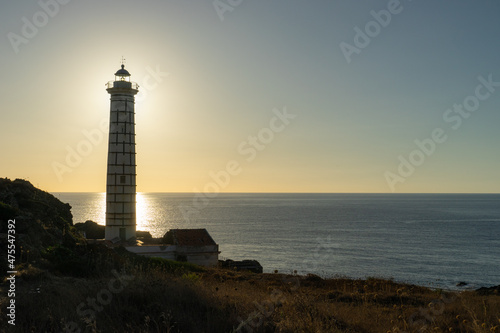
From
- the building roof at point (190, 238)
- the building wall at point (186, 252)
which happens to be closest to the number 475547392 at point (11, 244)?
the building wall at point (186, 252)

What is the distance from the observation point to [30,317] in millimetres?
7281

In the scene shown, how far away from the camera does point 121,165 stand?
3497 centimetres

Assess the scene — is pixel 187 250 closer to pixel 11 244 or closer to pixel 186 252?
pixel 186 252

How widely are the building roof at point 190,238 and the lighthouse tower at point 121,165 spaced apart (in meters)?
3.74

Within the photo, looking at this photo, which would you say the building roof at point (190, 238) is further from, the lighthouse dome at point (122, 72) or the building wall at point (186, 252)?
the lighthouse dome at point (122, 72)

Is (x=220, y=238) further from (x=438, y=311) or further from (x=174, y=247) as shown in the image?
(x=438, y=311)

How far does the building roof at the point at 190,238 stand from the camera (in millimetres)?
34031

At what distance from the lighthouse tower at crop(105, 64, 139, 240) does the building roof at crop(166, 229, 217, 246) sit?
12.3 feet

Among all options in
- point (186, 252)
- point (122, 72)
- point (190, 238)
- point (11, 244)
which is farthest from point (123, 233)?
point (11, 244)

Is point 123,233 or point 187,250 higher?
point 123,233

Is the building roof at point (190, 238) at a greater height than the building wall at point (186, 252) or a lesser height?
greater

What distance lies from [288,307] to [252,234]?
74.5 m

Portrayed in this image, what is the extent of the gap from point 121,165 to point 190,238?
8299mm

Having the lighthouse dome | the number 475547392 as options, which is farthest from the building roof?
the number 475547392
